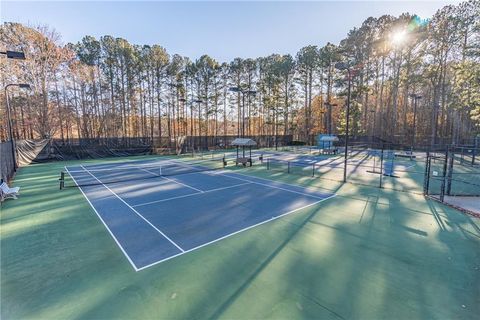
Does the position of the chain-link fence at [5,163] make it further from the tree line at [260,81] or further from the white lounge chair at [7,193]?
the tree line at [260,81]

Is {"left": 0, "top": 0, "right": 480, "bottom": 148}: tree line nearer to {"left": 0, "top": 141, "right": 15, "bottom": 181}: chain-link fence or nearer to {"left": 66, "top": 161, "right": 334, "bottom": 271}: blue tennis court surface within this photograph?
{"left": 66, "top": 161, "right": 334, "bottom": 271}: blue tennis court surface

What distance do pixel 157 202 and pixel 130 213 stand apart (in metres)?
1.44

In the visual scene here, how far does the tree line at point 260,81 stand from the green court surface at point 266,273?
17.5 meters

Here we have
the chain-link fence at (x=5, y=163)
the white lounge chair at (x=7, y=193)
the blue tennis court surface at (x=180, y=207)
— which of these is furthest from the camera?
the chain-link fence at (x=5, y=163)

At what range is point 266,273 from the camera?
4.75 meters

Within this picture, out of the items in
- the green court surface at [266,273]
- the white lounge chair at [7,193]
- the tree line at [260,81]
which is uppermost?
the tree line at [260,81]

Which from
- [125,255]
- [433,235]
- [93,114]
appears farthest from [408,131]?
[93,114]

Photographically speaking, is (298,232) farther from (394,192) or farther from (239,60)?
(239,60)

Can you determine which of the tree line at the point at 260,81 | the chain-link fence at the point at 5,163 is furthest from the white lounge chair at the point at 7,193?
the tree line at the point at 260,81

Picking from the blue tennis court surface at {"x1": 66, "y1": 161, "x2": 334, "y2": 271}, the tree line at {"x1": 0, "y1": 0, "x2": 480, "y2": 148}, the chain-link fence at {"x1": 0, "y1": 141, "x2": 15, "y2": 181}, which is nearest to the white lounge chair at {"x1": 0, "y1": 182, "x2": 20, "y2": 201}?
the chain-link fence at {"x1": 0, "y1": 141, "x2": 15, "y2": 181}

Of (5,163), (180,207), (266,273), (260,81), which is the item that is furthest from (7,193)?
(260,81)

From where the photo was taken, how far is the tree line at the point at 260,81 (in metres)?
27.3

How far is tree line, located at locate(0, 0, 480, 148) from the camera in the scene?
27.3 metres

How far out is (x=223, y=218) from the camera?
797 cm
